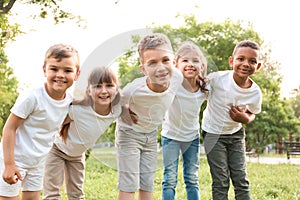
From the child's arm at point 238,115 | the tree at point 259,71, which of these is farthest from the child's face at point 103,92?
the tree at point 259,71

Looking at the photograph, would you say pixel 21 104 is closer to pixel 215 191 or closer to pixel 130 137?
pixel 130 137

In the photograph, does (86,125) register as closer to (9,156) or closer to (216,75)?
(9,156)

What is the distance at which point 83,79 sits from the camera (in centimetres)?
283

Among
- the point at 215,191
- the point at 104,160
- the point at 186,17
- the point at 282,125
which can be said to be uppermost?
the point at 186,17

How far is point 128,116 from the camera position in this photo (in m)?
3.01

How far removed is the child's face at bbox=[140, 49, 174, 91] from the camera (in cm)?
281

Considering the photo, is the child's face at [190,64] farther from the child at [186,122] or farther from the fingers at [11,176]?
the fingers at [11,176]

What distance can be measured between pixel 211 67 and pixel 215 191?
90 cm

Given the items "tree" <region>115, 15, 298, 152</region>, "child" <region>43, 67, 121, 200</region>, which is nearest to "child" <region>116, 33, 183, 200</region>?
"child" <region>43, 67, 121, 200</region>

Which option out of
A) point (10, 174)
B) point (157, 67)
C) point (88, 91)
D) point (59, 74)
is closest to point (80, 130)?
point (88, 91)

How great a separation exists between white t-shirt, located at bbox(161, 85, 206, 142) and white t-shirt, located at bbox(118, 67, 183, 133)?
8cm

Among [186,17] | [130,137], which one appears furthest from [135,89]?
[186,17]

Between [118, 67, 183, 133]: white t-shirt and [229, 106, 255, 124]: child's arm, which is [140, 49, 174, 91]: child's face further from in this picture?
[229, 106, 255, 124]: child's arm

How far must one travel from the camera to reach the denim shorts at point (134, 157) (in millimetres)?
3082
